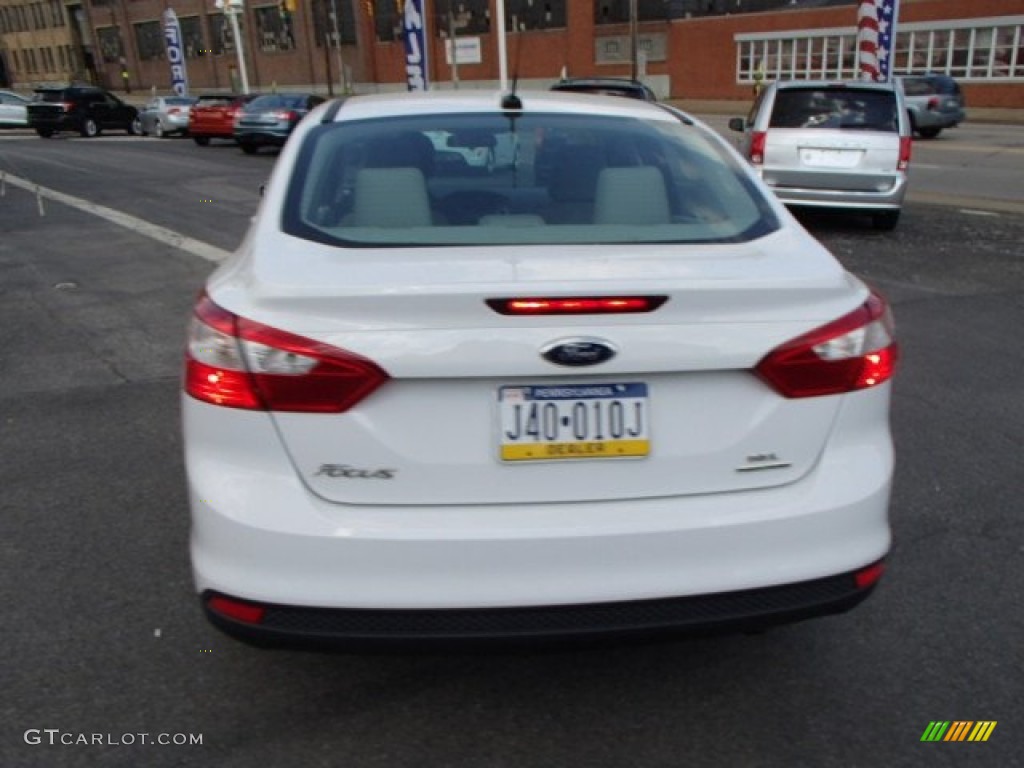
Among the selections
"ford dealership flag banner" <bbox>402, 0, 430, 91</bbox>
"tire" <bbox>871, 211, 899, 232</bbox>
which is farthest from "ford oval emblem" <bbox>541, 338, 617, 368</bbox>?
"ford dealership flag banner" <bbox>402, 0, 430, 91</bbox>

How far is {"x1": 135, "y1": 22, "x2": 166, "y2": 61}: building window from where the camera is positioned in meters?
75.8

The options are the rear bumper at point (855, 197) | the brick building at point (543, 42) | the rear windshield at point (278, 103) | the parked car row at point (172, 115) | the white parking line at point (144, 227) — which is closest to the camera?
the white parking line at point (144, 227)

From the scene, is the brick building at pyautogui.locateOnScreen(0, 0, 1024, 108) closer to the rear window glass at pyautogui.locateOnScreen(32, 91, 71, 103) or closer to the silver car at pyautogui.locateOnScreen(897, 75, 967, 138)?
the silver car at pyautogui.locateOnScreen(897, 75, 967, 138)

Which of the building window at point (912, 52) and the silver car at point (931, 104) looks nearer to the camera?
the silver car at point (931, 104)

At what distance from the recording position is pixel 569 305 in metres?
2.19

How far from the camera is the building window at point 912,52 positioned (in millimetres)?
34719

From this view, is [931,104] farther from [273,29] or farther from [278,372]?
[273,29]

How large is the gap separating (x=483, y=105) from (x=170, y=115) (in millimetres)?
30692

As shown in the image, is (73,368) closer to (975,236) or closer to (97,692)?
(97,692)

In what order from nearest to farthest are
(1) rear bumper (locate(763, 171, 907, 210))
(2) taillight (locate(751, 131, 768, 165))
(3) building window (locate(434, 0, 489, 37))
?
(1) rear bumper (locate(763, 171, 907, 210)) → (2) taillight (locate(751, 131, 768, 165)) → (3) building window (locate(434, 0, 489, 37))

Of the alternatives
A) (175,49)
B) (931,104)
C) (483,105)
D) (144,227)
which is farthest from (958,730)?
(175,49)

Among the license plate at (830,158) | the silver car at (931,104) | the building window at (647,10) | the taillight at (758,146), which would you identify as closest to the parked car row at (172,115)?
the taillight at (758,146)

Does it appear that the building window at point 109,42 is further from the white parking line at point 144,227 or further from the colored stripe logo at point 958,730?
the colored stripe logo at point 958,730

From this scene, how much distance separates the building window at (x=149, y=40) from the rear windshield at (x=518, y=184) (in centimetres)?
8113
